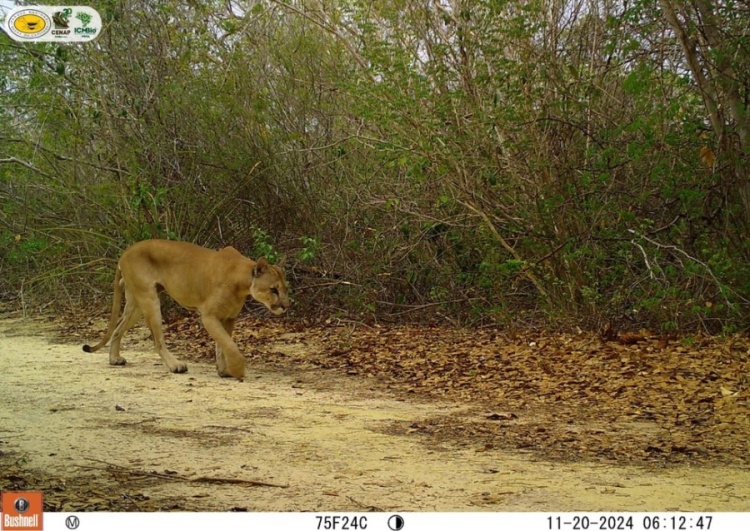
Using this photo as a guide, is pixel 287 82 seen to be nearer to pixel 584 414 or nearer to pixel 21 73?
pixel 21 73

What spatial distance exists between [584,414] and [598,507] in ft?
8.10

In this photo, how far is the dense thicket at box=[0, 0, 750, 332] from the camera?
8.78 m

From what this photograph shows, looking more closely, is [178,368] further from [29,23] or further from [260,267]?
[29,23]

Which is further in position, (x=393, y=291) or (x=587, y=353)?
(x=393, y=291)

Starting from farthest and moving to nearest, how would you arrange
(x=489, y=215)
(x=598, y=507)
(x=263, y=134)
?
(x=263, y=134) → (x=489, y=215) → (x=598, y=507)

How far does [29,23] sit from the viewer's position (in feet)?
17.2

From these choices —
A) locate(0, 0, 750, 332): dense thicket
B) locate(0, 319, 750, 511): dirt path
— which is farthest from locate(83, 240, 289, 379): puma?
locate(0, 0, 750, 332): dense thicket

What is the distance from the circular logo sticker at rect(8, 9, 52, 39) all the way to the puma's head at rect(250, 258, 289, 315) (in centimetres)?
339

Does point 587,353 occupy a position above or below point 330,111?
below

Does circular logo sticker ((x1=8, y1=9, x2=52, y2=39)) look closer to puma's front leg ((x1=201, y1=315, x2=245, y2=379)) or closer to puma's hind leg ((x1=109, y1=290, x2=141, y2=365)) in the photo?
puma's front leg ((x1=201, y1=315, x2=245, y2=379))

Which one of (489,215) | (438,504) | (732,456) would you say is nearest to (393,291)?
(489,215)

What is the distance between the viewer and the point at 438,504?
461 centimetres

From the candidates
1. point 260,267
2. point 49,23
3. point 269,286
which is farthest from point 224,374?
point 49,23

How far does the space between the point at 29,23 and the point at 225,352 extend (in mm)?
3643
